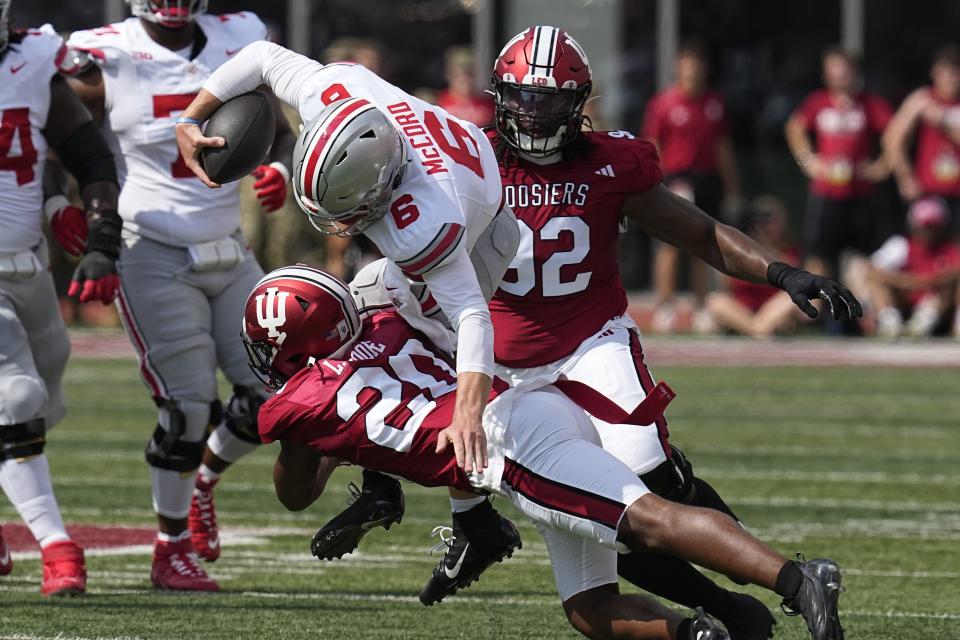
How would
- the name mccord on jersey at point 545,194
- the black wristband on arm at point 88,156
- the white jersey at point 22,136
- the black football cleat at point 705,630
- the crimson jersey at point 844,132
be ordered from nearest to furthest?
the black football cleat at point 705,630 < the name mccord on jersey at point 545,194 < the white jersey at point 22,136 < the black wristband on arm at point 88,156 < the crimson jersey at point 844,132

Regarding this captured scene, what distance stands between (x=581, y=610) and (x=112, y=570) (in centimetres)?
240

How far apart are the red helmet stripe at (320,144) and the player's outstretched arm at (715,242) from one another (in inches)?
45.2

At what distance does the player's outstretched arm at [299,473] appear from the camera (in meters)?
4.43

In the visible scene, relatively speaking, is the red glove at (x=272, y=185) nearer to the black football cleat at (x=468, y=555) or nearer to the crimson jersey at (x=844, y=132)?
the black football cleat at (x=468, y=555)

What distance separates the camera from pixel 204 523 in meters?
6.48

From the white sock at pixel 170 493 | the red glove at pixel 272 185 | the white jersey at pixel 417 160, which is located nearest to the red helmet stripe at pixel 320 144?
the white jersey at pixel 417 160

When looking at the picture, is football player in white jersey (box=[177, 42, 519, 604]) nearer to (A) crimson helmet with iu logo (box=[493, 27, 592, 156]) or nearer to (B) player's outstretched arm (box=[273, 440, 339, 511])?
(B) player's outstretched arm (box=[273, 440, 339, 511])

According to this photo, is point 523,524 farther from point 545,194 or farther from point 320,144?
point 320,144

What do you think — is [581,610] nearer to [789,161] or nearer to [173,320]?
[173,320]

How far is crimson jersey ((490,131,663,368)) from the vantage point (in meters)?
5.23

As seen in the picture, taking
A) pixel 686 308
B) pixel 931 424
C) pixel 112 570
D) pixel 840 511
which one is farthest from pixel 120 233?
pixel 686 308

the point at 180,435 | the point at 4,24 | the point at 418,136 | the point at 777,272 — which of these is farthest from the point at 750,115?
the point at 418,136

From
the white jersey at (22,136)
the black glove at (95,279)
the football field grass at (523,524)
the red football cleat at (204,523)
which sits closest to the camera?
the football field grass at (523,524)

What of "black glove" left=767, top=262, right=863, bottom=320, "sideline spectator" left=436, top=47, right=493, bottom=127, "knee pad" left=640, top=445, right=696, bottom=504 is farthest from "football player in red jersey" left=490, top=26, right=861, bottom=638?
"sideline spectator" left=436, top=47, right=493, bottom=127
